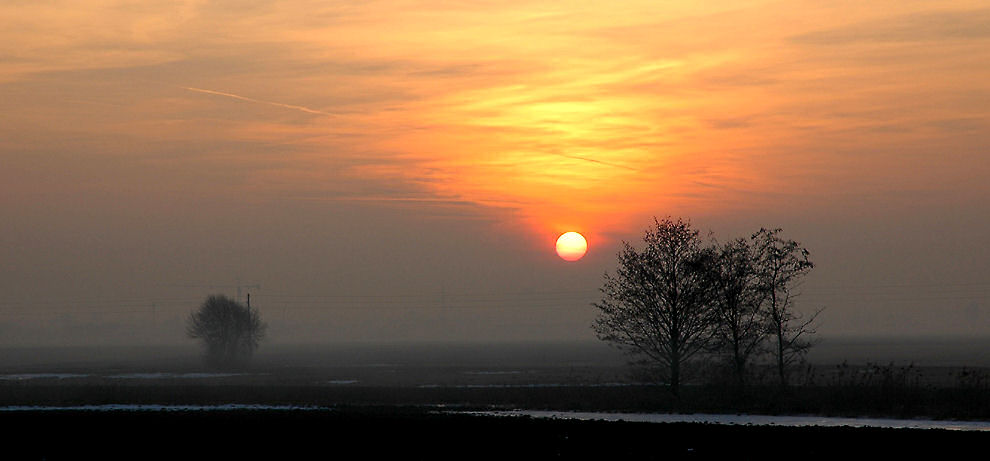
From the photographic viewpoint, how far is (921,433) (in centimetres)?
3938

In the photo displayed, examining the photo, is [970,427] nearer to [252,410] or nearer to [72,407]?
[252,410]

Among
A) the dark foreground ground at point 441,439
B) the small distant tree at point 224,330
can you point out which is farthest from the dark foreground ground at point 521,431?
the small distant tree at point 224,330

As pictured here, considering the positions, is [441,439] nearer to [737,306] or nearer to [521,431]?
[521,431]

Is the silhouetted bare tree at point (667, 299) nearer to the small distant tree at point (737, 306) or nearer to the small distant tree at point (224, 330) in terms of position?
the small distant tree at point (737, 306)

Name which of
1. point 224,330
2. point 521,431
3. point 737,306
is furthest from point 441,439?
point 224,330

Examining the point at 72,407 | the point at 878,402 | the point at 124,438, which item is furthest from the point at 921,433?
the point at 72,407

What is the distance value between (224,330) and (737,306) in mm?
124599

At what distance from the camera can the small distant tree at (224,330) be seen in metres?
173

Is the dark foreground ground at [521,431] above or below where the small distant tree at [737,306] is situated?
below

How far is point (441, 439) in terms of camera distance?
1572 inches

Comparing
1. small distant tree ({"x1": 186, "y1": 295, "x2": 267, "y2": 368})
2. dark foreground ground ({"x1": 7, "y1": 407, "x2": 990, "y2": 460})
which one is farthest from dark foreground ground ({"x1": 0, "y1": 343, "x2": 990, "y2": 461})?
small distant tree ({"x1": 186, "y1": 295, "x2": 267, "y2": 368})

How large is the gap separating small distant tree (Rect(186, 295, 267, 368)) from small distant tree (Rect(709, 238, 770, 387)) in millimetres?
119988

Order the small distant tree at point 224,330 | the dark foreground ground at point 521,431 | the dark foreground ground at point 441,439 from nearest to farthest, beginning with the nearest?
the dark foreground ground at point 441,439 → the dark foreground ground at point 521,431 → the small distant tree at point 224,330

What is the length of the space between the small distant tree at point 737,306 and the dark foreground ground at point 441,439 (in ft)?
60.3
